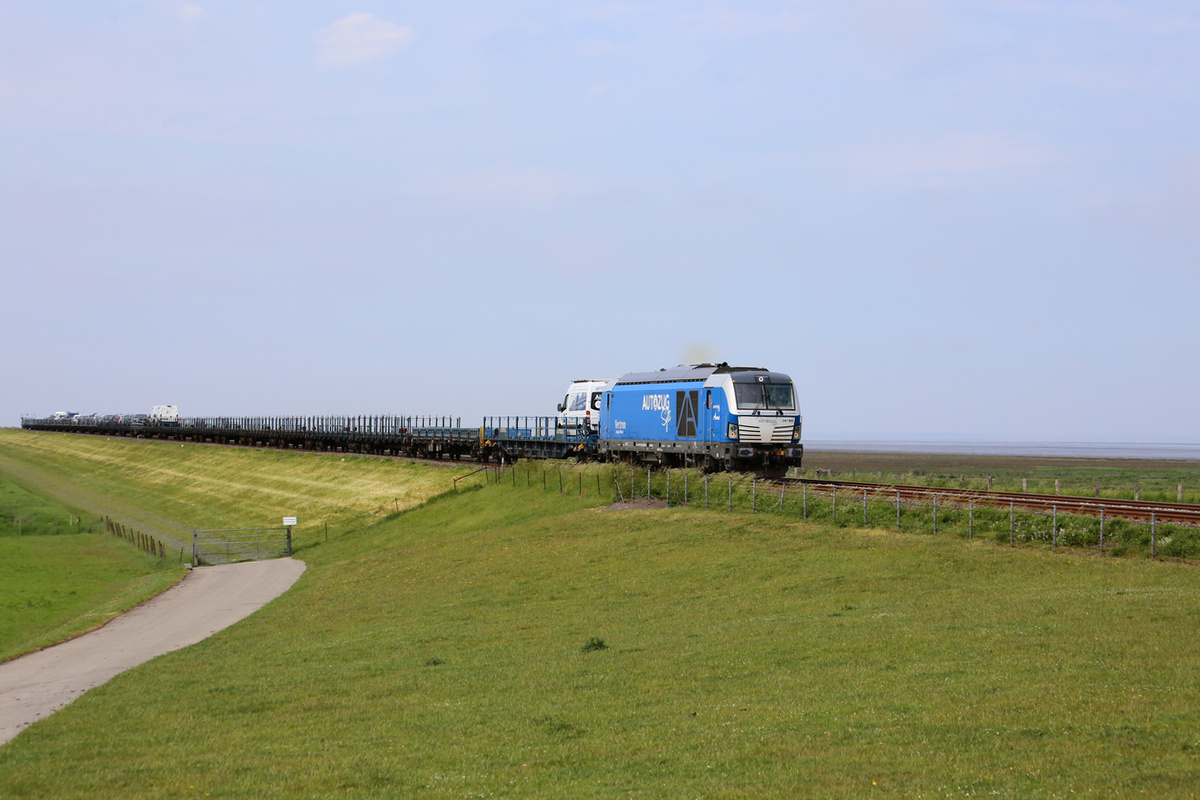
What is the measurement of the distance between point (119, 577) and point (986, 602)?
4048 cm

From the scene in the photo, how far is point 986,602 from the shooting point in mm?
20125

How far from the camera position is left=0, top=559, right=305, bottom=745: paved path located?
2096 centimetres

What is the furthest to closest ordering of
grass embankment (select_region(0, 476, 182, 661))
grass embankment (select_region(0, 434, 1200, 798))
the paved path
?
grass embankment (select_region(0, 476, 182, 661)) → the paved path → grass embankment (select_region(0, 434, 1200, 798))

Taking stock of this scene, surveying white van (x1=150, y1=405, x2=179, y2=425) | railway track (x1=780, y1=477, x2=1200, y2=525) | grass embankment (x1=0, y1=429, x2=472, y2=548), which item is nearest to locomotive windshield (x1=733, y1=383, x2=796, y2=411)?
railway track (x1=780, y1=477, x2=1200, y2=525)

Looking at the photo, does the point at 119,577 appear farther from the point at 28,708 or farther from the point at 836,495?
the point at 836,495

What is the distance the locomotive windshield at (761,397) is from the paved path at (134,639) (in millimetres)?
19735

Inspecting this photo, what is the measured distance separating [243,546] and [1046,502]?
4072cm

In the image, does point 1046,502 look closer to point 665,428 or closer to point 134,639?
point 665,428

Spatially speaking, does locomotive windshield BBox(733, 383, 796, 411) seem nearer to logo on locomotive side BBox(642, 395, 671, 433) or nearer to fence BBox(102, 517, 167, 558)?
logo on locomotive side BBox(642, 395, 671, 433)

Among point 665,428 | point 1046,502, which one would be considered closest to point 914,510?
point 1046,502

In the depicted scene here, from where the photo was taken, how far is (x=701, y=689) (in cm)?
1537

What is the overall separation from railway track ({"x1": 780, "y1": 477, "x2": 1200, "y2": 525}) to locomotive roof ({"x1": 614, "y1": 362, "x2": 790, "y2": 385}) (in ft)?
17.4

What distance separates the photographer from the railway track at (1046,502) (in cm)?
2575

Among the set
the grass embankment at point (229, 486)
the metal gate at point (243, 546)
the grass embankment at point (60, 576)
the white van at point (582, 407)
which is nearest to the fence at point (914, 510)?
the white van at point (582, 407)
